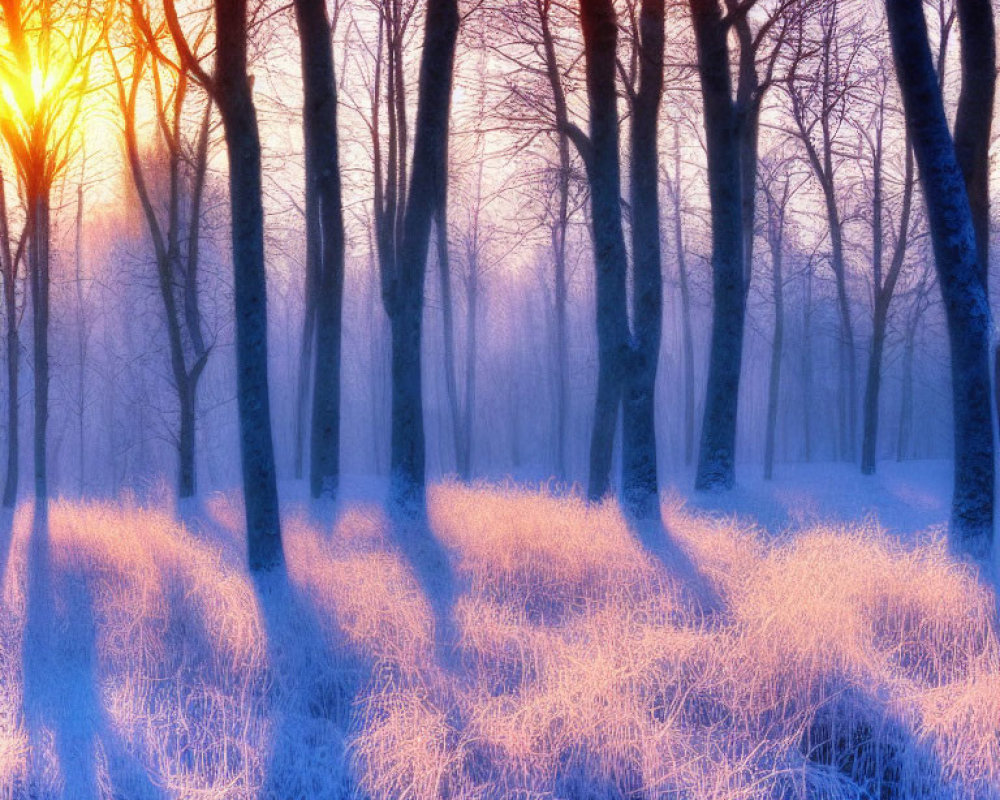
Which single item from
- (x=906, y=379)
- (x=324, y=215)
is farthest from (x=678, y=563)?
(x=906, y=379)

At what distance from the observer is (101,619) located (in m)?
5.86

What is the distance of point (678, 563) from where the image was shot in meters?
6.64

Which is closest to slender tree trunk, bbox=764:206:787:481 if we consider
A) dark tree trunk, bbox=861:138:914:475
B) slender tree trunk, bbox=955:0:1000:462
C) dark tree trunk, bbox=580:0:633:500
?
dark tree trunk, bbox=861:138:914:475

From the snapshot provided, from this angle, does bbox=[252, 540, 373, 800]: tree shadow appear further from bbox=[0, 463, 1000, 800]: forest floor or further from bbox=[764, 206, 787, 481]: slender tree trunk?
bbox=[764, 206, 787, 481]: slender tree trunk

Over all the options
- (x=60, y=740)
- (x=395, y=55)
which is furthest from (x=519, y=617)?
(x=395, y=55)

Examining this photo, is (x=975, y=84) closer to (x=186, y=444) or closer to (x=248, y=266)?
(x=248, y=266)

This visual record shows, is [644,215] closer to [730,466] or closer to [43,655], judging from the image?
[730,466]

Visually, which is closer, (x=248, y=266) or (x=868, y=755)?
(x=868, y=755)

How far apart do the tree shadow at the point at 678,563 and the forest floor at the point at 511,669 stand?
0.03 meters

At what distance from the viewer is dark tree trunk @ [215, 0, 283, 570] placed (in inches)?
277

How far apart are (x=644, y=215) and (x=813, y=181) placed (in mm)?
9498

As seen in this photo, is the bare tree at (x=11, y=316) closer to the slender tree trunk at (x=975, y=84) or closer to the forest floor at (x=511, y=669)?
the forest floor at (x=511, y=669)

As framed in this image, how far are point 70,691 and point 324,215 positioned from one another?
25.8 feet

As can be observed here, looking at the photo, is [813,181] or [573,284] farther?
[573,284]
